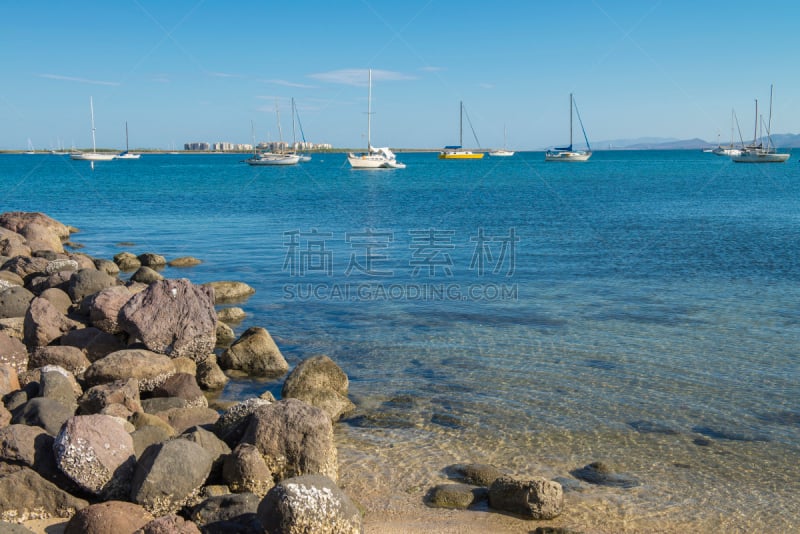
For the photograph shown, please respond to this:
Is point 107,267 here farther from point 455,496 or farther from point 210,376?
point 455,496

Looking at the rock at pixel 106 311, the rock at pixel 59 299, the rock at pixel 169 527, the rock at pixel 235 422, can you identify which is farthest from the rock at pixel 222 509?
the rock at pixel 59 299

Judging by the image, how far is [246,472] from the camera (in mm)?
8703

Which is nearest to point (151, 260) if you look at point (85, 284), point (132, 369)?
point (85, 284)

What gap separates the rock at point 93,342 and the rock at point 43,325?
0.32 meters

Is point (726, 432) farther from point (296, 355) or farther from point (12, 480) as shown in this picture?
point (12, 480)

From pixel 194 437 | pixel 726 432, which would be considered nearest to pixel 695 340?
→ pixel 726 432

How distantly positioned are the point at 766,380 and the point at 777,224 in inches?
1172

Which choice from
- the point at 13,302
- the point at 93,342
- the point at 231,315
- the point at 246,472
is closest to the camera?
the point at 246,472

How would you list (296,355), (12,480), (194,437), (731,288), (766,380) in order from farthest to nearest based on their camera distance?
(731,288)
(296,355)
(766,380)
(194,437)
(12,480)

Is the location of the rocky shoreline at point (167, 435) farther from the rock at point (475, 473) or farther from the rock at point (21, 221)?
the rock at point (21, 221)

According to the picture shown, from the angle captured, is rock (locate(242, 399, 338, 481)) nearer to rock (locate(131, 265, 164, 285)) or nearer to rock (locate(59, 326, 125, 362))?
rock (locate(59, 326, 125, 362))

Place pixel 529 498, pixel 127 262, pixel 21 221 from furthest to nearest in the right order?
pixel 21 221 < pixel 127 262 < pixel 529 498

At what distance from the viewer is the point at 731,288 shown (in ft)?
72.0

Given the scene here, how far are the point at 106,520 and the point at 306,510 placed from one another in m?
2.08
